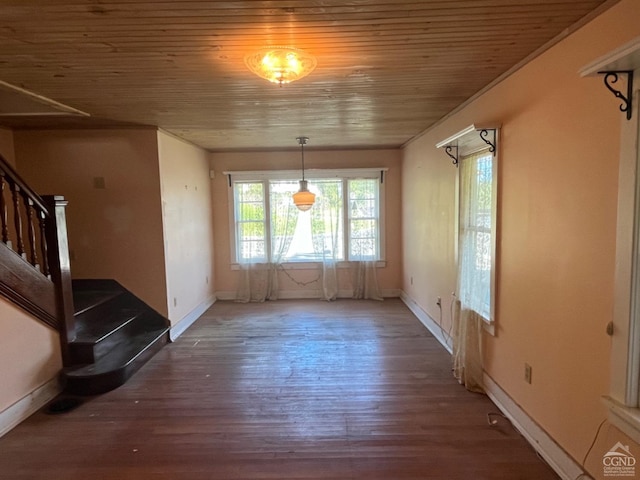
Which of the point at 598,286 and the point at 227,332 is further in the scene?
the point at 227,332

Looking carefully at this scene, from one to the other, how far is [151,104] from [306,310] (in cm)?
349

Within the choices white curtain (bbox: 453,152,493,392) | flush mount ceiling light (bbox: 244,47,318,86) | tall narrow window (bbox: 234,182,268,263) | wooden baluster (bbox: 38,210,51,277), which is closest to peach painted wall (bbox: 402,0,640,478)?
white curtain (bbox: 453,152,493,392)

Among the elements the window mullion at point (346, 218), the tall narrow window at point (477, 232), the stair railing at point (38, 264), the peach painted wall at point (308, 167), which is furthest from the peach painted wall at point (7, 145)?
the tall narrow window at point (477, 232)

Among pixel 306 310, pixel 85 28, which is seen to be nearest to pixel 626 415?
pixel 85 28

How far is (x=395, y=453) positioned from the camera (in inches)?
90.4

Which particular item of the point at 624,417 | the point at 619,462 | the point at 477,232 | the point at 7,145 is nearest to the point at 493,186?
the point at 477,232

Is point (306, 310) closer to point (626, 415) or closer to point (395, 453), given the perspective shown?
point (395, 453)

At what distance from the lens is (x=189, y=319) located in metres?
4.99

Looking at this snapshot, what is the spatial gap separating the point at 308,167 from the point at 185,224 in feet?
7.24

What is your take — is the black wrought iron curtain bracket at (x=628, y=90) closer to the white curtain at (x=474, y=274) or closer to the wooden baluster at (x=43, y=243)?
the white curtain at (x=474, y=274)

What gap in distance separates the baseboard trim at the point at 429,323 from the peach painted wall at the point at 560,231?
99 centimetres

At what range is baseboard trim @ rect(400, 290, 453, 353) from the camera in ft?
13.0

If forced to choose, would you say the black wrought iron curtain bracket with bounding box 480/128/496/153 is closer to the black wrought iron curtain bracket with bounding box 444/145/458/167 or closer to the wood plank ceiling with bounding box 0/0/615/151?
the wood plank ceiling with bounding box 0/0/615/151

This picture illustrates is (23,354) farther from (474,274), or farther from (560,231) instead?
(560,231)
